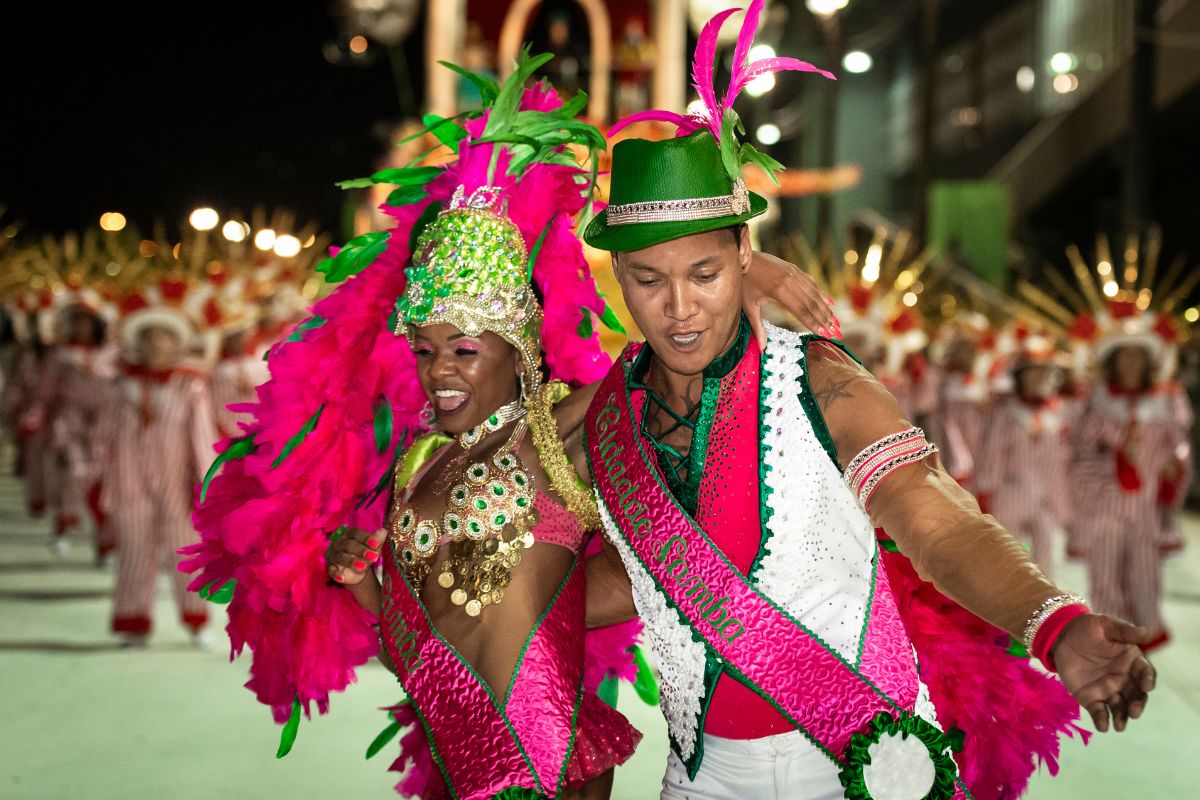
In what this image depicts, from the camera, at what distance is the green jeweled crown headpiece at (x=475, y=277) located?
2723 mm

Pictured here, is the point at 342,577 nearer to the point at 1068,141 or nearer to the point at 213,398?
the point at 213,398

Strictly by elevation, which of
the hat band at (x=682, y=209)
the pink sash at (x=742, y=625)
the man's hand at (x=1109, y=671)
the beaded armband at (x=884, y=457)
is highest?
the hat band at (x=682, y=209)

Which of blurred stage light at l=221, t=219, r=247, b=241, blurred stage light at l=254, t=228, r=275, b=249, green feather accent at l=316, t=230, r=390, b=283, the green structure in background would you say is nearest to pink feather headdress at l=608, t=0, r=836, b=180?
green feather accent at l=316, t=230, r=390, b=283

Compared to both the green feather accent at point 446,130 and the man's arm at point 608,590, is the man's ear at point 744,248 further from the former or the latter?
the green feather accent at point 446,130

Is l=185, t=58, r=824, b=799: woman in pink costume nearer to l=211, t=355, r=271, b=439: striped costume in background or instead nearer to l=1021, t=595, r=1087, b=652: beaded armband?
l=1021, t=595, r=1087, b=652: beaded armband

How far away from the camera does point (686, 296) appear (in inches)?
93.7

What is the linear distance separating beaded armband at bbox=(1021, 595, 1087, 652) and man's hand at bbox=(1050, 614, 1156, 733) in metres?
0.08

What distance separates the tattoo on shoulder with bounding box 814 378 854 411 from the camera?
7.60ft

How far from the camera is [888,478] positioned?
2170mm

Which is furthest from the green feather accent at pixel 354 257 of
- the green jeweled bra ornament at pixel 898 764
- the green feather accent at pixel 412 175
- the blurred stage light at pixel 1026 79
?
the blurred stage light at pixel 1026 79

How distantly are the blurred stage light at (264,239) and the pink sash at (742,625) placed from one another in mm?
10186

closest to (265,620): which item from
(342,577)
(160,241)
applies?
(342,577)

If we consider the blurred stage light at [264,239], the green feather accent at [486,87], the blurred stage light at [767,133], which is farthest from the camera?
the blurred stage light at [767,133]

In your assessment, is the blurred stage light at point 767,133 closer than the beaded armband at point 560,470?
No
